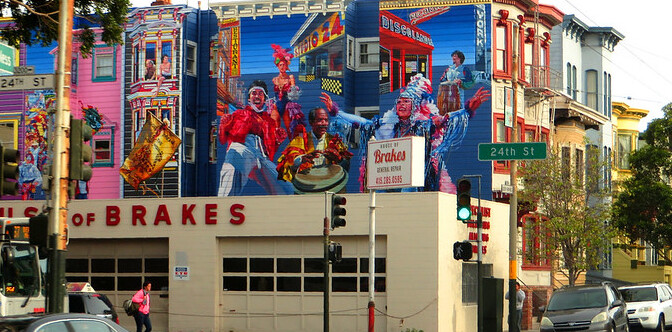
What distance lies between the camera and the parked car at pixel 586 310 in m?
26.4

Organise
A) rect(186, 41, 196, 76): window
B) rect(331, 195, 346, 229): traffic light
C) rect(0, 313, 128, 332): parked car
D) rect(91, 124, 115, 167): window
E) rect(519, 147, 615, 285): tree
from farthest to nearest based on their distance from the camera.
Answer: rect(91, 124, 115, 167): window, rect(186, 41, 196, 76): window, rect(519, 147, 615, 285): tree, rect(331, 195, 346, 229): traffic light, rect(0, 313, 128, 332): parked car

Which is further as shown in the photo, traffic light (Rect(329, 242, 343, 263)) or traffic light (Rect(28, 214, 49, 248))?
traffic light (Rect(329, 242, 343, 263))

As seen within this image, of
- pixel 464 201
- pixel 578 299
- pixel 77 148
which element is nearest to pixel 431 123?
pixel 578 299

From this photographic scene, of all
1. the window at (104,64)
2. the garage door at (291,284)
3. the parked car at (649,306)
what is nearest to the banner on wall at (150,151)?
the window at (104,64)

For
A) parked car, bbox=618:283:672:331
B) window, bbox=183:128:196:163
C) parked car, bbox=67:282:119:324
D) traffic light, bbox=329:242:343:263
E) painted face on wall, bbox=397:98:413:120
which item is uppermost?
painted face on wall, bbox=397:98:413:120

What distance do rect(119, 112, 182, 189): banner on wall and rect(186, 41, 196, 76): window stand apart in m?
2.85

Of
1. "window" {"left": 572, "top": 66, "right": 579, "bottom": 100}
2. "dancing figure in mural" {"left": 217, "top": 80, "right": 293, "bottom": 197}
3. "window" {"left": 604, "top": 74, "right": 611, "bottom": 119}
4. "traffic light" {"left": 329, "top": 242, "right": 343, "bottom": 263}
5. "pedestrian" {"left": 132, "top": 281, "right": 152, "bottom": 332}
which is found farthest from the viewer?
"window" {"left": 604, "top": 74, "right": 611, "bottom": 119}

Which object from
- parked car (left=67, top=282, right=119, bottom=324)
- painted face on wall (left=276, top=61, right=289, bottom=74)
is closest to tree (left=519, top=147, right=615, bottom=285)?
painted face on wall (left=276, top=61, right=289, bottom=74)

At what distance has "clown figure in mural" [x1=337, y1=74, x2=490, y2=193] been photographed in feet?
142

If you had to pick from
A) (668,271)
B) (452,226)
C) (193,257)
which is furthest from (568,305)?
(668,271)

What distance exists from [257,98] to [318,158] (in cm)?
374

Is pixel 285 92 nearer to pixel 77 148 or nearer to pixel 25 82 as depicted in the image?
pixel 25 82

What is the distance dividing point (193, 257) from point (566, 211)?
14.5 m

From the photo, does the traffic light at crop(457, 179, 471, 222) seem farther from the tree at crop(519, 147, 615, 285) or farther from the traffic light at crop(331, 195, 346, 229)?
the tree at crop(519, 147, 615, 285)
